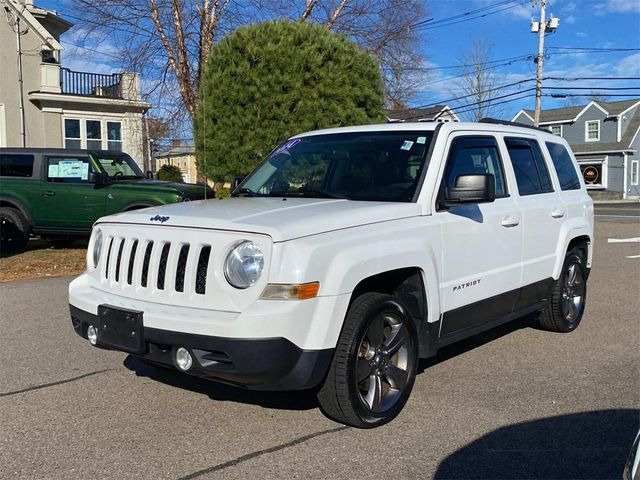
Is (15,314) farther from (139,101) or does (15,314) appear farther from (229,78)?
(139,101)

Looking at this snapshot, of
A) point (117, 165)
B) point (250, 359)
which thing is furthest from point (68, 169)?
point (250, 359)

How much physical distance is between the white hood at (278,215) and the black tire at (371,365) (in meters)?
0.50

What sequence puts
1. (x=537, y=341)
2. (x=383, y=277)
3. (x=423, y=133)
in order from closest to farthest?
(x=383, y=277) → (x=423, y=133) → (x=537, y=341)

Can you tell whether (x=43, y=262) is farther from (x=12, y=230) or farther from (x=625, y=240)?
(x=625, y=240)

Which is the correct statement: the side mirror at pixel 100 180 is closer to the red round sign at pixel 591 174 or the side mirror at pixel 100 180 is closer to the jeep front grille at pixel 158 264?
the jeep front grille at pixel 158 264

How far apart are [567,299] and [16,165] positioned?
10.0 metres

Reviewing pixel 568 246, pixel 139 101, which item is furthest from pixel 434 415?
pixel 139 101

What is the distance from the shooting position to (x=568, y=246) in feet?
20.6

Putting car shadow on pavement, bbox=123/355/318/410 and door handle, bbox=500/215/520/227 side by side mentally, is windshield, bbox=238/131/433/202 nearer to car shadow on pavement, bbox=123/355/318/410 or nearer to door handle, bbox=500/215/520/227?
door handle, bbox=500/215/520/227

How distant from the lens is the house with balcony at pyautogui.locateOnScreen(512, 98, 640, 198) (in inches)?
1822

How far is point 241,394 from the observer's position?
4.56 m

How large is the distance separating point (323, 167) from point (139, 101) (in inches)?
779

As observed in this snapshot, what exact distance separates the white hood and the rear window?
28.5ft

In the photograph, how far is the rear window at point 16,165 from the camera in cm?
1205
